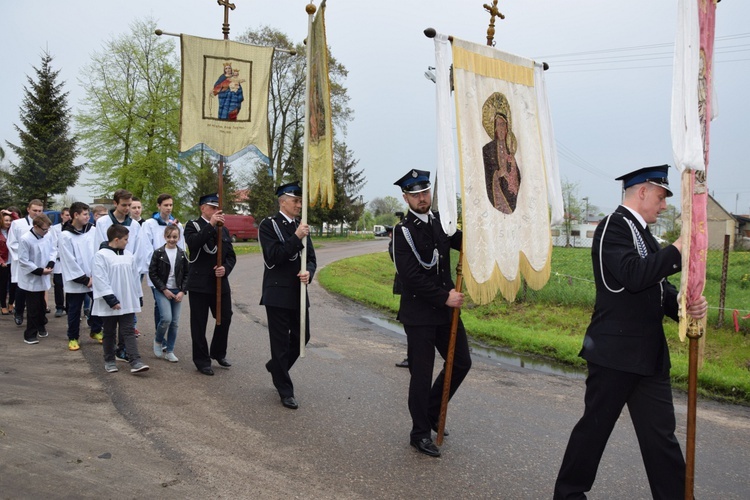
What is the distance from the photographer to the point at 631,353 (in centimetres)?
339

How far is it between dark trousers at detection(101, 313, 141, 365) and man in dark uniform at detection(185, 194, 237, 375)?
2.19 feet

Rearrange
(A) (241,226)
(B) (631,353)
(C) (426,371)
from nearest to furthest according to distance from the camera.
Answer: (B) (631,353)
(C) (426,371)
(A) (241,226)

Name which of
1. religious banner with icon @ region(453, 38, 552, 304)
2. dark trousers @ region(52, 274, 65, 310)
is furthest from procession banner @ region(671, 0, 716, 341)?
dark trousers @ region(52, 274, 65, 310)

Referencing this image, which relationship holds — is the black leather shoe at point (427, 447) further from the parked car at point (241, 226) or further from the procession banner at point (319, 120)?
the parked car at point (241, 226)

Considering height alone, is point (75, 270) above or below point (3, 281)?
above

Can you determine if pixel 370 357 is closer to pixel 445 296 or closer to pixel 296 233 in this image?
pixel 296 233

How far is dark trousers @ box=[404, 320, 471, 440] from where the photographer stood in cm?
464

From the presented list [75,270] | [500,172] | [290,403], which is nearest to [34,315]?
[75,270]

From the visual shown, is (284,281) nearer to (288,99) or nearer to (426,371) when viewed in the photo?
(426,371)

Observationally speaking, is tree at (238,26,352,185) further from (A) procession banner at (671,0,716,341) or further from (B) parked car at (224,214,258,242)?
(A) procession banner at (671,0,716,341)

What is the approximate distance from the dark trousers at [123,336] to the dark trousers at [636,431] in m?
5.04

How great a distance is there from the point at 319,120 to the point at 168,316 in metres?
3.31

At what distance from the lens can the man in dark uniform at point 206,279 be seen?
22.5 feet

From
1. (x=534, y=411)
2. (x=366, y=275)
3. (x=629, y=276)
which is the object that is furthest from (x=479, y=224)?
(x=366, y=275)
